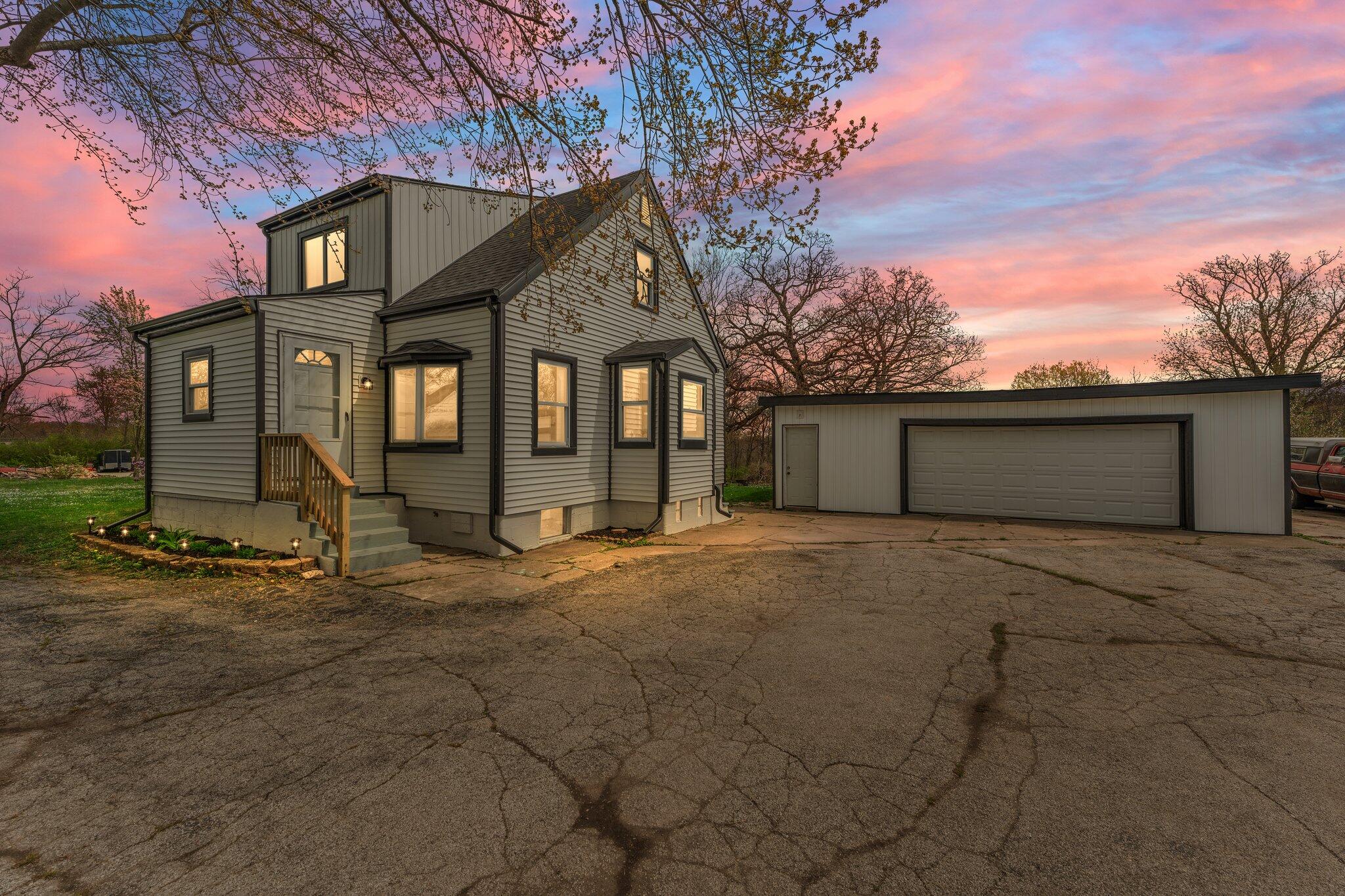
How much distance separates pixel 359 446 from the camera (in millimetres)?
9805

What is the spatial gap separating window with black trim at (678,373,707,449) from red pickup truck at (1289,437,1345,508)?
1469 cm

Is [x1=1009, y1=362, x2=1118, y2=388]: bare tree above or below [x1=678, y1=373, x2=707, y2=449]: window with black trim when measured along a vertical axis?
above

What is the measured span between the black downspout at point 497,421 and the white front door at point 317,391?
2.84 meters

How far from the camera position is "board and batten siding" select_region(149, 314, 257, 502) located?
346 inches

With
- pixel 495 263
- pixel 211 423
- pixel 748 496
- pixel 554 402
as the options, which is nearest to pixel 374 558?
pixel 554 402

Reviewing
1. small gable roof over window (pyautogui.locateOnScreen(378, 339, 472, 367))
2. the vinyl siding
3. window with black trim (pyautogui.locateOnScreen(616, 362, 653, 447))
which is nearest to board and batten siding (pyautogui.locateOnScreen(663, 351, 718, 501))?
the vinyl siding

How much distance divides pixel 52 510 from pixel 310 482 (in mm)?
10245

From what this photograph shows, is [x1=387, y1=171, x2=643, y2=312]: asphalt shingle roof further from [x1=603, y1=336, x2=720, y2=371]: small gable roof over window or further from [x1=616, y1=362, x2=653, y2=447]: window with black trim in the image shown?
[x1=616, y1=362, x2=653, y2=447]: window with black trim

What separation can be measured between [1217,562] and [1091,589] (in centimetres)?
361

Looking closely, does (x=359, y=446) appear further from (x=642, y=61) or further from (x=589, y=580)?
(x=642, y=61)

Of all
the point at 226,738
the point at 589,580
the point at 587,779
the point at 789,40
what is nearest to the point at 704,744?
the point at 587,779

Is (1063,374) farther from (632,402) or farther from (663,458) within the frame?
(663,458)

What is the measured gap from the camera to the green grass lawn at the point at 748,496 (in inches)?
695

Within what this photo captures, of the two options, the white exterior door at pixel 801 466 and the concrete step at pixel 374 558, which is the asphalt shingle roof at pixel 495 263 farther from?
the white exterior door at pixel 801 466
